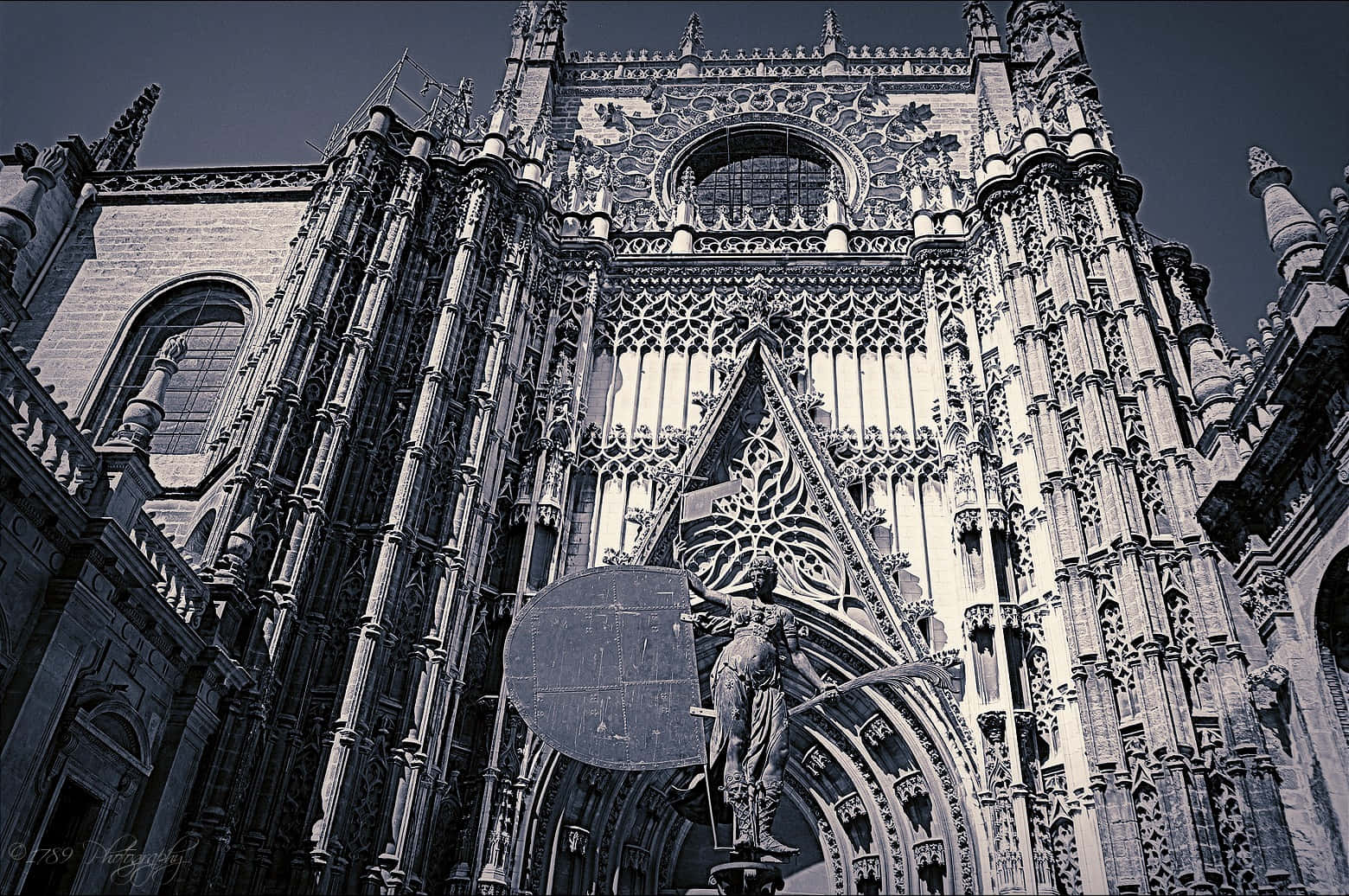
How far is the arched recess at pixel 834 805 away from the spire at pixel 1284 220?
22.8ft

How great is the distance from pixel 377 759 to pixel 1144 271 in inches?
513

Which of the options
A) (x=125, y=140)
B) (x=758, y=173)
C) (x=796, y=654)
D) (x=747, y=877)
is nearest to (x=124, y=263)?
(x=125, y=140)

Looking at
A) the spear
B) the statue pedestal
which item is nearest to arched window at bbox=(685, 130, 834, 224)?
the spear

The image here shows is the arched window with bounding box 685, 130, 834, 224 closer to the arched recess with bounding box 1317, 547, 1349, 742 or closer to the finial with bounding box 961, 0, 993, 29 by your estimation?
the finial with bounding box 961, 0, 993, 29

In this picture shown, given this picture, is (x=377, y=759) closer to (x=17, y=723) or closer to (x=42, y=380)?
(x=17, y=723)

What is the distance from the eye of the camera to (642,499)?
1766 centimetres

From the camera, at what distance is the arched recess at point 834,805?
1420 cm

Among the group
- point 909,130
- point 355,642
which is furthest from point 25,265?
point 909,130

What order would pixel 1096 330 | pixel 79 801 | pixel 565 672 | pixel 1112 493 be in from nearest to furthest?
1. pixel 79 801
2. pixel 565 672
3. pixel 1112 493
4. pixel 1096 330

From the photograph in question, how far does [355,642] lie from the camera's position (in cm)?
1357

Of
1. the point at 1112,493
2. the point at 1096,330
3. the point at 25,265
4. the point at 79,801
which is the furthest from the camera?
the point at 25,265

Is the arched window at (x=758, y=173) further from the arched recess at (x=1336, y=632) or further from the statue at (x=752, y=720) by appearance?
the arched recess at (x=1336, y=632)

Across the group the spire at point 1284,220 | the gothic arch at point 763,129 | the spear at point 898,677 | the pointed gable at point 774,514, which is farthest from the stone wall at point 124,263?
the spire at point 1284,220

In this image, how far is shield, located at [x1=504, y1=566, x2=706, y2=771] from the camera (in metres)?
12.2
